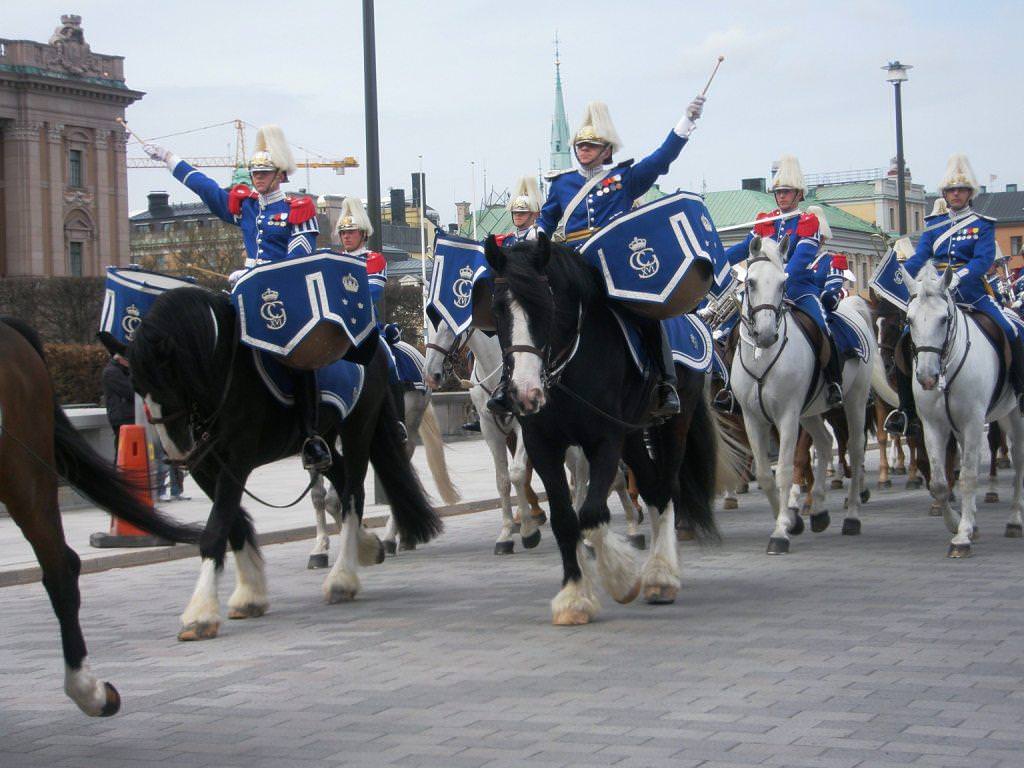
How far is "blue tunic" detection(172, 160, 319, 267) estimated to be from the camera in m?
11.2

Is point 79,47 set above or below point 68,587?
above

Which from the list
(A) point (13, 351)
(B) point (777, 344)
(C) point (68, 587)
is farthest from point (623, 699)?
(B) point (777, 344)

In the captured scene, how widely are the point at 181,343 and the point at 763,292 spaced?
4996mm

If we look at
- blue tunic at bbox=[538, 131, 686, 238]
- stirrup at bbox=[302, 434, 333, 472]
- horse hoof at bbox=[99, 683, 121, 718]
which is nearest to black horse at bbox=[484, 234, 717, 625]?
blue tunic at bbox=[538, 131, 686, 238]

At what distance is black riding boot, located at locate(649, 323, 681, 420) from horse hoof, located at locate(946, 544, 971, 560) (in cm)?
291

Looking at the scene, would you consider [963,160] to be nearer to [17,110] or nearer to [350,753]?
[350,753]

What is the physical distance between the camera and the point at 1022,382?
13406mm

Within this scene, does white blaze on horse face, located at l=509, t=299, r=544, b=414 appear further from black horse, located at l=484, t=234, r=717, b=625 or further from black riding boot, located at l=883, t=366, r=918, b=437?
black riding boot, located at l=883, t=366, r=918, b=437

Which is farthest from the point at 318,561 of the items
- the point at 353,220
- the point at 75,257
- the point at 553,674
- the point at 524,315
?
the point at 75,257

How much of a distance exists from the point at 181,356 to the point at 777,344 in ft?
18.1

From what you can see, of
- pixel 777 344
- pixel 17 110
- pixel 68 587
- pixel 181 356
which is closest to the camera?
pixel 68 587

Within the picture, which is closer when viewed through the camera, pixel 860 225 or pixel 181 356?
pixel 181 356

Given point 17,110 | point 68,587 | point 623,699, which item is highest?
point 17,110

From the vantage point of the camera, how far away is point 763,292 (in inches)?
500
